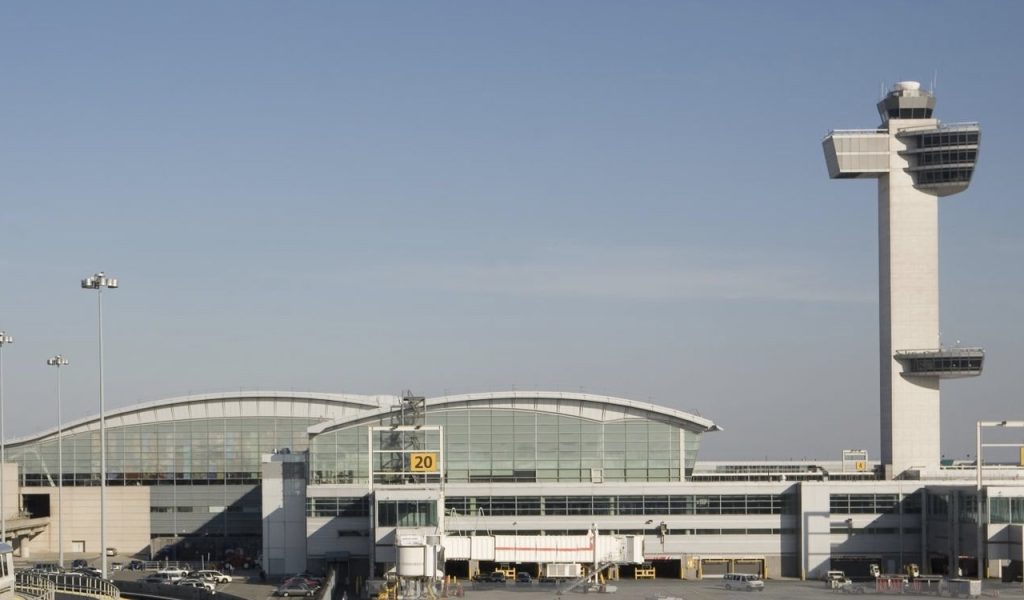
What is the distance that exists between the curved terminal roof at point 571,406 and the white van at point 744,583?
1657cm

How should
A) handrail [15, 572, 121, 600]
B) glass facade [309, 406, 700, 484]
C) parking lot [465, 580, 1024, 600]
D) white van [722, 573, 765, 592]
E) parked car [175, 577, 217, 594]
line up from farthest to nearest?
glass facade [309, 406, 700, 484], white van [722, 573, 765, 592], parked car [175, 577, 217, 594], parking lot [465, 580, 1024, 600], handrail [15, 572, 121, 600]

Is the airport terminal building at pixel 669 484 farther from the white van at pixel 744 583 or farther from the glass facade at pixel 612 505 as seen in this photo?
the white van at pixel 744 583

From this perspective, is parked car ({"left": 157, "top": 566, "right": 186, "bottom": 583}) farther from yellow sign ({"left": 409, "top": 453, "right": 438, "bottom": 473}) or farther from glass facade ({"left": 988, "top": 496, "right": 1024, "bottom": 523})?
glass facade ({"left": 988, "top": 496, "right": 1024, "bottom": 523})

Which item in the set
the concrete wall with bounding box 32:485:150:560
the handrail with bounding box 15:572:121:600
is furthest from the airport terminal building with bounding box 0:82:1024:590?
the handrail with bounding box 15:572:121:600

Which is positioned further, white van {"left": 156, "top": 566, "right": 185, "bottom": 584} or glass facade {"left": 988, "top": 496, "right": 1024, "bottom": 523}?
white van {"left": 156, "top": 566, "right": 185, "bottom": 584}

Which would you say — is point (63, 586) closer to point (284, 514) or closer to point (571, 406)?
point (284, 514)

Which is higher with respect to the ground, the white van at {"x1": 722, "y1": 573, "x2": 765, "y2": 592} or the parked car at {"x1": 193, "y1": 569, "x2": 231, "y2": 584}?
the white van at {"x1": 722, "y1": 573, "x2": 765, "y2": 592}

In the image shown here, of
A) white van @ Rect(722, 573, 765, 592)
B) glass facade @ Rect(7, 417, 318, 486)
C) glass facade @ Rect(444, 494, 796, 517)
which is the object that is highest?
glass facade @ Rect(7, 417, 318, 486)

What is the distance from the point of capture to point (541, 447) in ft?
410

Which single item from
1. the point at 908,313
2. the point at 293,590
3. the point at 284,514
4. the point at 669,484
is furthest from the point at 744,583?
the point at 284,514

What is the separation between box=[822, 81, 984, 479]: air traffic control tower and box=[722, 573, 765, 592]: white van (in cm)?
2235

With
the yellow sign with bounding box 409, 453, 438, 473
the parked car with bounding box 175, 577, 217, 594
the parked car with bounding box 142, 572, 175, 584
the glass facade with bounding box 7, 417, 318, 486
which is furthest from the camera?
the glass facade with bounding box 7, 417, 318, 486

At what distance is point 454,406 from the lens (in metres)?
125

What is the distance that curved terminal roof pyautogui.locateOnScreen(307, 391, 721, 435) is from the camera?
124 meters
